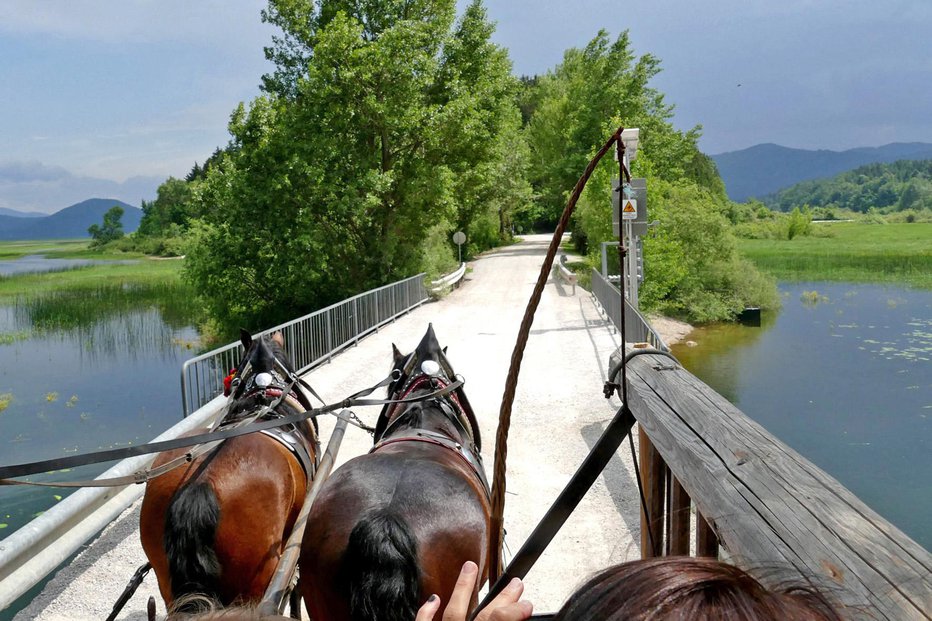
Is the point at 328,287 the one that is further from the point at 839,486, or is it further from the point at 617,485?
the point at 839,486

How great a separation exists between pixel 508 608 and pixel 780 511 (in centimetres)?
55

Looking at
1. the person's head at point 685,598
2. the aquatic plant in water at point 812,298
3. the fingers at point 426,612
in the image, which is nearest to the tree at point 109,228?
the aquatic plant in water at point 812,298

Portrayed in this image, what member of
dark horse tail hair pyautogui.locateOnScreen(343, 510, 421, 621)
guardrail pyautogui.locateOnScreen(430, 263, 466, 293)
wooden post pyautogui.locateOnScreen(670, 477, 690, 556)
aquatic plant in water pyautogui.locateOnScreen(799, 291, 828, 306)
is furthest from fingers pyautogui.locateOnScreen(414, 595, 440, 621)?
aquatic plant in water pyautogui.locateOnScreen(799, 291, 828, 306)

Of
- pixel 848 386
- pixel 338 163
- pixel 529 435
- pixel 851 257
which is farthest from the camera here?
pixel 851 257

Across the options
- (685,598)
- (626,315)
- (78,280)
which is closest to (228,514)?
(685,598)

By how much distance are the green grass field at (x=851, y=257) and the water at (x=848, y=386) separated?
10.9 m

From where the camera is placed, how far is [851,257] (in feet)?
172

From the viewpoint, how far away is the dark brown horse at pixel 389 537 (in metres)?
2.89

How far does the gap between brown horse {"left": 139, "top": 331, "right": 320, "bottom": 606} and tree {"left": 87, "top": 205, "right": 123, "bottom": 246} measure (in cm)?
13807

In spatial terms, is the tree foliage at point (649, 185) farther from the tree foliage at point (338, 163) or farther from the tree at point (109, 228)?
the tree at point (109, 228)

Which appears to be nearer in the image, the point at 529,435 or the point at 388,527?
the point at 388,527

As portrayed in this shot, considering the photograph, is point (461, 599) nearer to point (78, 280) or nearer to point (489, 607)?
point (489, 607)

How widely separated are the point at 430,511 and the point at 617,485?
4393mm

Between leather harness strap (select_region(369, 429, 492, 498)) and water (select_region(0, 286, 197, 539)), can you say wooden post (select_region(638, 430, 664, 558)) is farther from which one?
water (select_region(0, 286, 197, 539))
